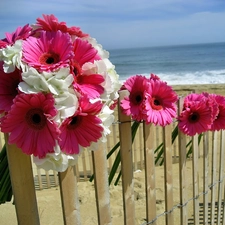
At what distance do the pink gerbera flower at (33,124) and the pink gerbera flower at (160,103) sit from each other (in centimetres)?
66

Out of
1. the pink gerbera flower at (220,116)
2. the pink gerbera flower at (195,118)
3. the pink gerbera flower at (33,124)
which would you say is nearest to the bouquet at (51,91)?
the pink gerbera flower at (33,124)

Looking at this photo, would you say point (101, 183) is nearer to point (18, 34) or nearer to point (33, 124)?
point (33, 124)

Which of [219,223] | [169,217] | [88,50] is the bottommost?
[219,223]

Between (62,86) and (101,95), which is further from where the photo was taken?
(101,95)

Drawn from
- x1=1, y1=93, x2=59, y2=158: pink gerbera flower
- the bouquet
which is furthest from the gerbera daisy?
x1=1, y1=93, x2=59, y2=158: pink gerbera flower

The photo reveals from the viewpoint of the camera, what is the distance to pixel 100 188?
5.12 ft

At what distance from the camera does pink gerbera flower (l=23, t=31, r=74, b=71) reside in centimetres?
99

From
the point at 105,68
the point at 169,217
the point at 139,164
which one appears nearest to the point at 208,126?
the point at 169,217

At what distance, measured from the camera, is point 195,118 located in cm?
192

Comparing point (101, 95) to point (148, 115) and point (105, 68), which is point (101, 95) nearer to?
point (105, 68)

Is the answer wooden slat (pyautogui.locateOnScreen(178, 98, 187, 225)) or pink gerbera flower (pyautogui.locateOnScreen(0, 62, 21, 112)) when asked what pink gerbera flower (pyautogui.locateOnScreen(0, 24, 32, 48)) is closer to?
pink gerbera flower (pyautogui.locateOnScreen(0, 62, 21, 112))

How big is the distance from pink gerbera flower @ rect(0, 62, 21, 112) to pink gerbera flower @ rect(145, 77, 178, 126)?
702 millimetres

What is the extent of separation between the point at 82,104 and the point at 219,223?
7.83 ft

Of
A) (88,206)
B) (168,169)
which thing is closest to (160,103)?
(168,169)
